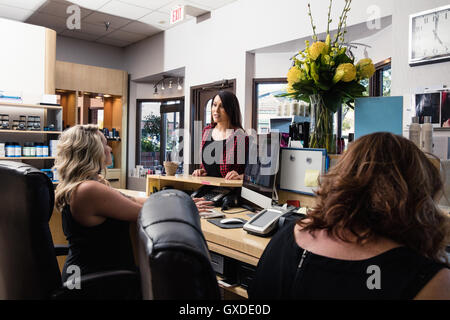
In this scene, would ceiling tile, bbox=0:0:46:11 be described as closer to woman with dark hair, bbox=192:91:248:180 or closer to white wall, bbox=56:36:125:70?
white wall, bbox=56:36:125:70

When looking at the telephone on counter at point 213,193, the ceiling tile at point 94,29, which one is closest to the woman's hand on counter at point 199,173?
the telephone on counter at point 213,193

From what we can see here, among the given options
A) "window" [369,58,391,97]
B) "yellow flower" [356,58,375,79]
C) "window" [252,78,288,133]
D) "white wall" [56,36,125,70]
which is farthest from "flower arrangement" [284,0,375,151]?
"white wall" [56,36,125,70]

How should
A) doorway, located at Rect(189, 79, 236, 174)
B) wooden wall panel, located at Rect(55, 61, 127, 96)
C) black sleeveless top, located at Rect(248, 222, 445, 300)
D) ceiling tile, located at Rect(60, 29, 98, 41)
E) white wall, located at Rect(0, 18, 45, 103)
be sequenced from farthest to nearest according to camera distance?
ceiling tile, located at Rect(60, 29, 98, 41) → wooden wall panel, located at Rect(55, 61, 127, 96) → doorway, located at Rect(189, 79, 236, 174) → white wall, located at Rect(0, 18, 45, 103) → black sleeveless top, located at Rect(248, 222, 445, 300)

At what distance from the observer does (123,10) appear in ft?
17.7

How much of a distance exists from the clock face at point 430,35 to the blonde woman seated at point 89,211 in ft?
8.90

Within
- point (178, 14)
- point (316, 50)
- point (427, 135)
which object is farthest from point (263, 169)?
point (178, 14)

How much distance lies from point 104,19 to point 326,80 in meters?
4.90

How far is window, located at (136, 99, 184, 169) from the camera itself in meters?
6.66

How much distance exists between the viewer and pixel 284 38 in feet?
14.6

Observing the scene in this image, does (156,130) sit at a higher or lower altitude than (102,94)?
lower

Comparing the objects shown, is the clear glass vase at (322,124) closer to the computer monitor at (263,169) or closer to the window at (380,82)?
the computer monitor at (263,169)

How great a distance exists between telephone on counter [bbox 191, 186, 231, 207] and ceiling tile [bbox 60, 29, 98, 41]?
5.13m

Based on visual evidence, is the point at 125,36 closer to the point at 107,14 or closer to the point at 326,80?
the point at 107,14
